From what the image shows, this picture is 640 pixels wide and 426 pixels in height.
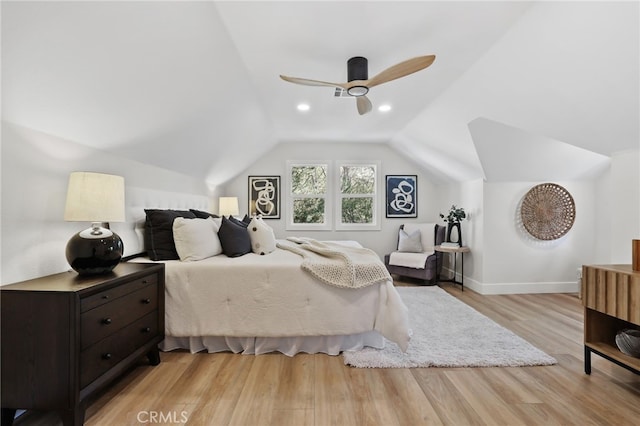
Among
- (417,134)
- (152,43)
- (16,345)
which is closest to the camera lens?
(16,345)

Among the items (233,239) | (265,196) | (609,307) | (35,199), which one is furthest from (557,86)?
(265,196)

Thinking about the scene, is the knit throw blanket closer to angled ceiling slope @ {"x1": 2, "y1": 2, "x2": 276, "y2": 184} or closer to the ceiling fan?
the ceiling fan

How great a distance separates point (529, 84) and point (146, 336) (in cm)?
348

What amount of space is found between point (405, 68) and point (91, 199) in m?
2.16

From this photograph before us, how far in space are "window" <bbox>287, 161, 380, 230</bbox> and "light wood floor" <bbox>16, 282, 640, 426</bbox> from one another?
3509 mm

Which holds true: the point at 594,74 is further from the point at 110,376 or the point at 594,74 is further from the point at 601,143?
the point at 110,376

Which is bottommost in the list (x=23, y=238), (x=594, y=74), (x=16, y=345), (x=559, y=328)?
(x=559, y=328)

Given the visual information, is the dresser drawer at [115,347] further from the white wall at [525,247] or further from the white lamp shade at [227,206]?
the white wall at [525,247]

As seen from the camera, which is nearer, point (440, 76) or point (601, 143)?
point (601, 143)

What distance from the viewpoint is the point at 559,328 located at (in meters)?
2.99

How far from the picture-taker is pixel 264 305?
2.36 metres

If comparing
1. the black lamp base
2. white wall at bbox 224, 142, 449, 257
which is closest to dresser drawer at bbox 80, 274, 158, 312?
the black lamp base

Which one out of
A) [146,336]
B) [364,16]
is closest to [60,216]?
[146,336]

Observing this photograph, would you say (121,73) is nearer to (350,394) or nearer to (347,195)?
(350,394)
